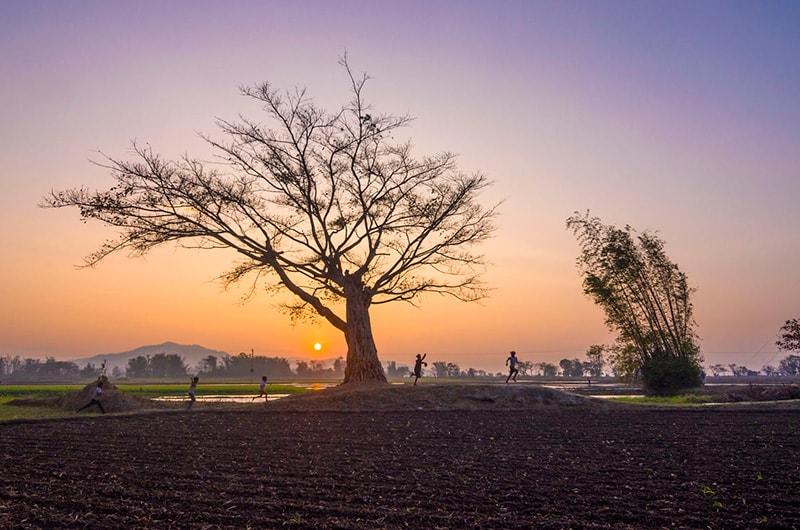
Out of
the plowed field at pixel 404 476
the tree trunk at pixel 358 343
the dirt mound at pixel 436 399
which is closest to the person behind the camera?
the plowed field at pixel 404 476

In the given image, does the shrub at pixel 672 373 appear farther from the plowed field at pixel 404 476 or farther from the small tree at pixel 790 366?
the small tree at pixel 790 366

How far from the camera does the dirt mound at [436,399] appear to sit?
2523 cm

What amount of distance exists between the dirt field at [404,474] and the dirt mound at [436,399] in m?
5.54

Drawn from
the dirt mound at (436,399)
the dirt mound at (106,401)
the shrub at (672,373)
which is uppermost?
the shrub at (672,373)

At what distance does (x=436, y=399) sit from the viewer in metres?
26.2

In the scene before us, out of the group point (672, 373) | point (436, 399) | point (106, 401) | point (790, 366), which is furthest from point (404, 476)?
point (790, 366)

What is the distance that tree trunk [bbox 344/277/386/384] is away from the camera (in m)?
31.9

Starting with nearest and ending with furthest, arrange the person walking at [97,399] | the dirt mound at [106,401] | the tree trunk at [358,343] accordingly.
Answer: the person walking at [97,399]
the dirt mound at [106,401]
the tree trunk at [358,343]

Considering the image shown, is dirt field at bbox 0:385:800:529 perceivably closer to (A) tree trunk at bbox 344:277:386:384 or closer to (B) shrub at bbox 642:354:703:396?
(A) tree trunk at bbox 344:277:386:384

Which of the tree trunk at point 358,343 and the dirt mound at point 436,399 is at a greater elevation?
the tree trunk at point 358,343

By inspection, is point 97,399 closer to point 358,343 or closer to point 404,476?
point 358,343

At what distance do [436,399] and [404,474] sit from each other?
1656cm

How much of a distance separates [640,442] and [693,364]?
88.2 feet

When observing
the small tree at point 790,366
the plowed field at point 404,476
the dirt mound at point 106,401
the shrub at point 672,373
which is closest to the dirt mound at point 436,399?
→ the plowed field at point 404,476
